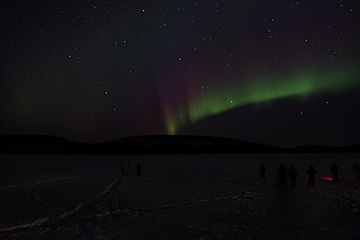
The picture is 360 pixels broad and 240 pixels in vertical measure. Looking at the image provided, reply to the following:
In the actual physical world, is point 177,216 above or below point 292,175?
→ below

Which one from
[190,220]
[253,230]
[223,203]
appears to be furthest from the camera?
[223,203]

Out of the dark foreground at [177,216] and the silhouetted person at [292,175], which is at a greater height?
the silhouetted person at [292,175]

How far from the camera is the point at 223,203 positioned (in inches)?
513

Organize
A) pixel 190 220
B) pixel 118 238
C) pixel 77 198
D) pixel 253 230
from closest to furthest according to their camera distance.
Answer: pixel 118 238
pixel 253 230
pixel 190 220
pixel 77 198

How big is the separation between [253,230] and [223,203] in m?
4.47

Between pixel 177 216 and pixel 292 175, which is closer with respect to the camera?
pixel 177 216

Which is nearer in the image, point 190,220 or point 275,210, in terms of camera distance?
point 190,220

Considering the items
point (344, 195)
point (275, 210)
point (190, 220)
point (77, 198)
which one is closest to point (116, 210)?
point (190, 220)

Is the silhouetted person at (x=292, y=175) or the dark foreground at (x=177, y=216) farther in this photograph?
the silhouetted person at (x=292, y=175)

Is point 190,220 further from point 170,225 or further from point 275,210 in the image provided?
point 275,210

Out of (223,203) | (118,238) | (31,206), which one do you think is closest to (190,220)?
(118,238)

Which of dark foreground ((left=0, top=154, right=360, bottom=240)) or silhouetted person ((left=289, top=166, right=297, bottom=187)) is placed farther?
silhouetted person ((left=289, top=166, right=297, bottom=187))

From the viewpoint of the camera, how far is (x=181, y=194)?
15.8 metres

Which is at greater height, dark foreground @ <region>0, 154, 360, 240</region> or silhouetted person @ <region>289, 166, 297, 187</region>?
silhouetted person @ <region>289, 166, 297, 187</region>
